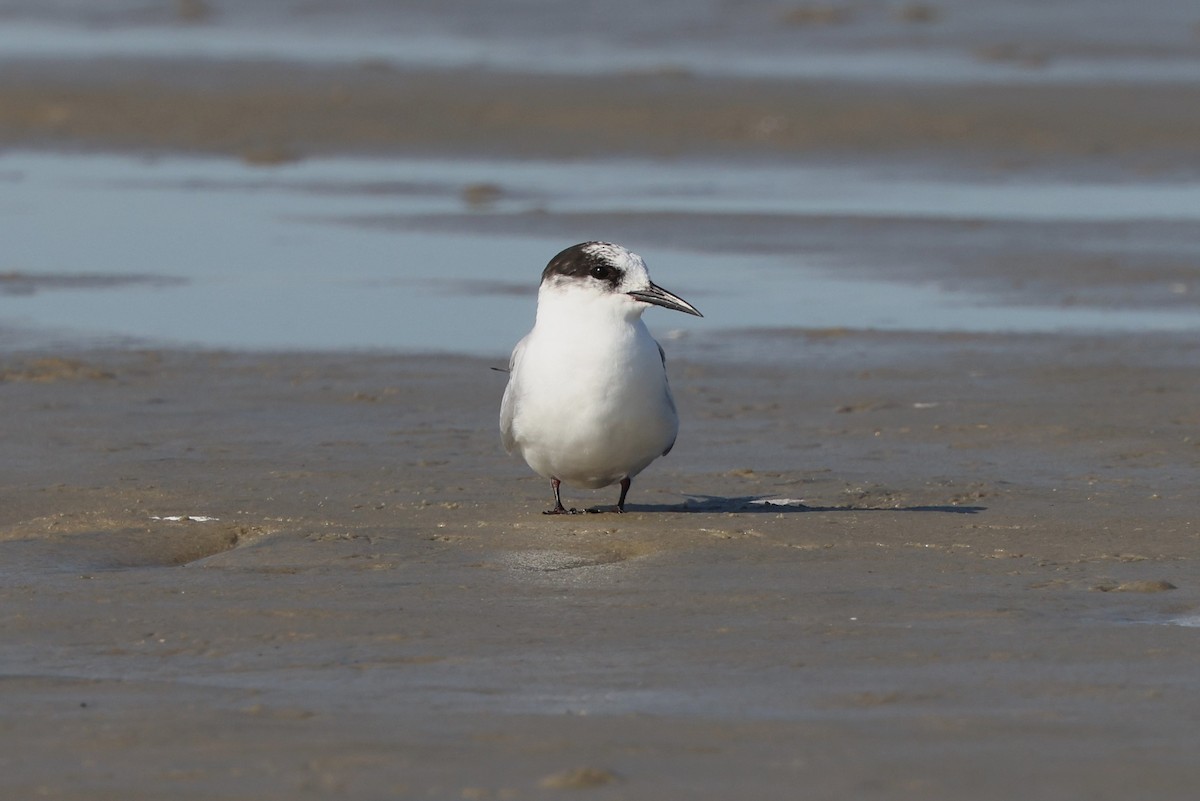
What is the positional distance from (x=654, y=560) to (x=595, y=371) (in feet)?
2.26

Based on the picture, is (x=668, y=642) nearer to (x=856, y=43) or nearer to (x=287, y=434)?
(x=287, y=434)

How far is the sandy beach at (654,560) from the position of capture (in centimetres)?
445

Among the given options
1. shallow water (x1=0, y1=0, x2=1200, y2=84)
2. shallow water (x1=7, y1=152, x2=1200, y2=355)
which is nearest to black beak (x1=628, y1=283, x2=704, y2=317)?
shallow water (x1=7, y1=152, x2=1200, y2=355)

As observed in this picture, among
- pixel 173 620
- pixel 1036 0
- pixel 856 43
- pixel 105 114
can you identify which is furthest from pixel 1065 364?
pixel 1036 0

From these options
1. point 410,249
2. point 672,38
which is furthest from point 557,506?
point 672,38

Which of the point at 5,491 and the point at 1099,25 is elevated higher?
the point at 1099,25

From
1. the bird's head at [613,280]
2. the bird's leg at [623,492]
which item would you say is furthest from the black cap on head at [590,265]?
the bird's leg at [623,492]

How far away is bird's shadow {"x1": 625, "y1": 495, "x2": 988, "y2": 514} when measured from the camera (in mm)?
7129

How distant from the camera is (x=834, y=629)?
5438mm

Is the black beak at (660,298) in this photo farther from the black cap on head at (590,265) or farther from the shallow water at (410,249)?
the shallow water at (410,249)

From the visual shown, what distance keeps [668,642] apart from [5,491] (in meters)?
2.98

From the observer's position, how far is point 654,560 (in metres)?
6.33

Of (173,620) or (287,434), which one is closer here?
(173,620)

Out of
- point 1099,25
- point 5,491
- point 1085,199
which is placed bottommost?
point 5,491
